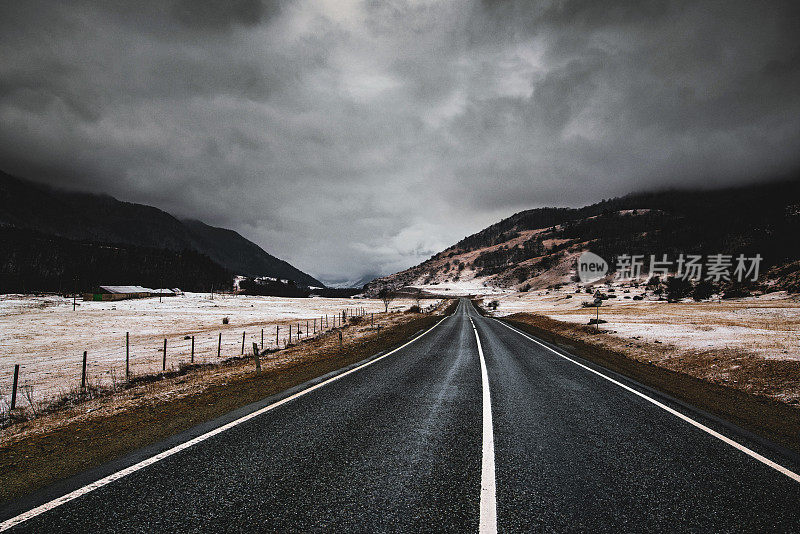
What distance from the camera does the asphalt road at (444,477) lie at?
10.7 feet

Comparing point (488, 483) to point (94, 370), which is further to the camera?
point (94, 370)

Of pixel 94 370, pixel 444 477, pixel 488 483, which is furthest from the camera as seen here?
pixel 94 370

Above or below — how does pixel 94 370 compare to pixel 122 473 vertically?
below

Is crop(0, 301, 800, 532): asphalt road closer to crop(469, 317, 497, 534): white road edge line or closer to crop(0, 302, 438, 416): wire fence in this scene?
crop(469, 317, 497, 534): white road edge line

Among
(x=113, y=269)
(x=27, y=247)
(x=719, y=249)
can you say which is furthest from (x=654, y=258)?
(x=27, y=247)

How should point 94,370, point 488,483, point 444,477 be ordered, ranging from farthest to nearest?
point 94,370 → point 444,477 → point 488,483

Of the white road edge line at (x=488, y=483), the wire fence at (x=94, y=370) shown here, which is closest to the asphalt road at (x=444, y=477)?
the white road edge line at (x=488, y=483)

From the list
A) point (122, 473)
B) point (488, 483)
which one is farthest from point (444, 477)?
point (122, 473)

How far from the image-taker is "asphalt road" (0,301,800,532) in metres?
3.27

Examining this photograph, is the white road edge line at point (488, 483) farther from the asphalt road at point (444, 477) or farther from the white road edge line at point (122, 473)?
the white road edge line at point (122, 473)

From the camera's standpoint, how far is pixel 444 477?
4.11 metres

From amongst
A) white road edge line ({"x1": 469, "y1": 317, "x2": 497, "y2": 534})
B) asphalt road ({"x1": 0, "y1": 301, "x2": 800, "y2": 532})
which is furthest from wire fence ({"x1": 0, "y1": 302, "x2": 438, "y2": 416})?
white road edge line ({"x1": 469, "y1": 317, "x2": 497, "y2": 534})

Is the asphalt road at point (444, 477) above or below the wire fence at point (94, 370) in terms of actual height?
above

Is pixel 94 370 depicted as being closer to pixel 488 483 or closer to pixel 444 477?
pixel 444 477
